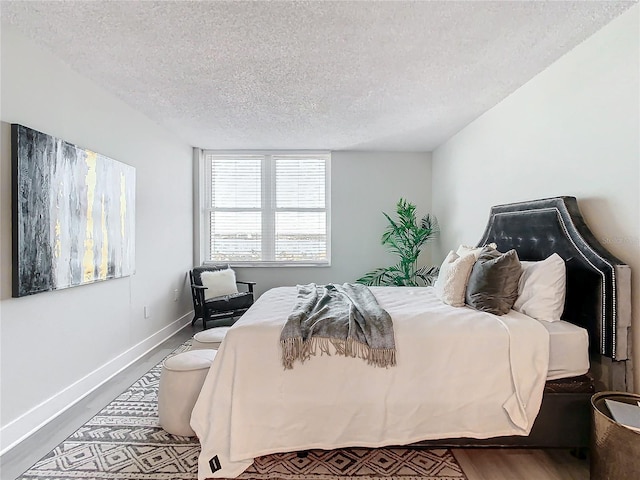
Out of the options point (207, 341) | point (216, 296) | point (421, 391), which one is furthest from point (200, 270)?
point (421, 391)

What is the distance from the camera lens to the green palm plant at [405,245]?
16.1 feet

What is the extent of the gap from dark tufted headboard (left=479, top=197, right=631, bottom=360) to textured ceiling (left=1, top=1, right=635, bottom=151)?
0.89m

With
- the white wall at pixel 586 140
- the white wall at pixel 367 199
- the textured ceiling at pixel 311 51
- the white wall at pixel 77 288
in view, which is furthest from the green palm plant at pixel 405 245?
the white wall at pixel 77 288

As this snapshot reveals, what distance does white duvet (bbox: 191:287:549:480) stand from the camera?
6.19 ft

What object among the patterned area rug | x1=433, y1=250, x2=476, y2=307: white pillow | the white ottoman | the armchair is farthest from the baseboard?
x1=433, y1=250, x2=476, y2=307: white pillow

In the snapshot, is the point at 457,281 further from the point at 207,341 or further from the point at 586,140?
the point at 207,341

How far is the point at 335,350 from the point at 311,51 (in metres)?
1.89

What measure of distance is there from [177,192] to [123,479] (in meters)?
3.54

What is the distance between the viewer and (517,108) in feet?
10.1

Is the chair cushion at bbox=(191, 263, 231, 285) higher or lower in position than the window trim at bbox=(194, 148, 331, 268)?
lower

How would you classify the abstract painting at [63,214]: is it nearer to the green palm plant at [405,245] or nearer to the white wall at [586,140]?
the green palm plant at [405,245]

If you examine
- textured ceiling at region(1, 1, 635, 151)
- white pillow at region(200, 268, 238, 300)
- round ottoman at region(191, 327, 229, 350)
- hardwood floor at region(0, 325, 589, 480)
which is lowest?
hardwood floor at region(0, 325, 589, 480)

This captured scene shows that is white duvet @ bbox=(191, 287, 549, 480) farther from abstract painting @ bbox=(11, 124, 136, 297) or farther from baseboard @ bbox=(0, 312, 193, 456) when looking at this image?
abstract painting @ bbox=(11, 124, 136, 297)

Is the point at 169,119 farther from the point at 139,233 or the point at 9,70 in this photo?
the point at 9,70
